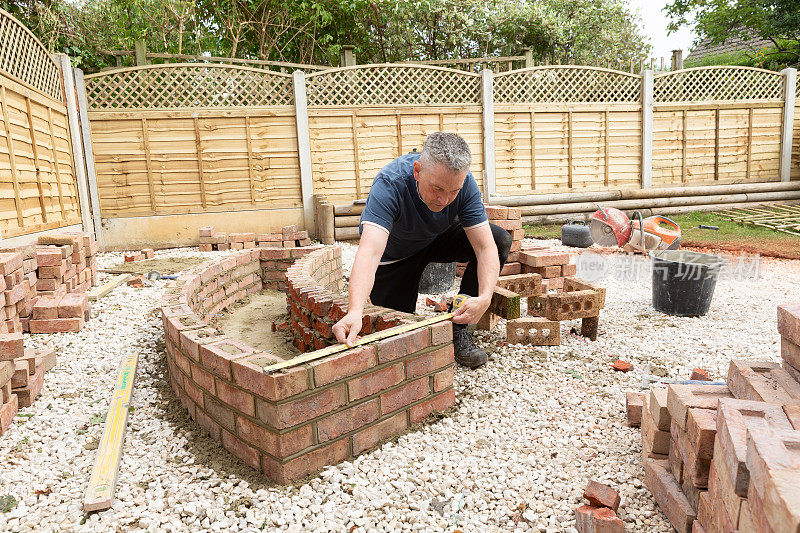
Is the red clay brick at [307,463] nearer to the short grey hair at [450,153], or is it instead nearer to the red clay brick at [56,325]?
the short grey hair at [450,153]

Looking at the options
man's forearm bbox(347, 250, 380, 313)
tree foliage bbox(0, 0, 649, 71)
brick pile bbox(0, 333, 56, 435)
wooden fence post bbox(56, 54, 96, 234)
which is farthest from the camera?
tree foliage bbox(0, 0, 649, 71)

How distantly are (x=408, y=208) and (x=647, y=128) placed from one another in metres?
9.69

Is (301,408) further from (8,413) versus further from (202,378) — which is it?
(8,413)

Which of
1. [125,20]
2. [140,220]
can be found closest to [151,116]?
[140,220]

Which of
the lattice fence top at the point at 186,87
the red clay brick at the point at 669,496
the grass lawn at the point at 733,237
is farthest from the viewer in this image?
the lattice fence top at the point at 186,87

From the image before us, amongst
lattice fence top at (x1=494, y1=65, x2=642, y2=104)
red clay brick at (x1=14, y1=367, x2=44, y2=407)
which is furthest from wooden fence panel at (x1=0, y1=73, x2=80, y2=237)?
lattice fence top at (x1=494, y1=65, x2=642, y2=104)

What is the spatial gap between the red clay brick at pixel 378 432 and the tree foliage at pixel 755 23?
1846cm

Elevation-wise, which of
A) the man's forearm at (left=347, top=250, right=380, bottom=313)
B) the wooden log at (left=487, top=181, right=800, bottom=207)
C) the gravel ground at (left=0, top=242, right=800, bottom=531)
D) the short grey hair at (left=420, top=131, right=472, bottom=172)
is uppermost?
the short grey hair at (left=420, top=131, right=472, bottom=172)

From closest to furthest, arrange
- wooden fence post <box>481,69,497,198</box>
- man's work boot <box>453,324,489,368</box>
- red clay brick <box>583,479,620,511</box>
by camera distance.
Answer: red clay brick <box>583,479,620,511</box>
man's work boot <box>453,324,489,368</box>
wooden fence post <box>481,69,497,198</box>

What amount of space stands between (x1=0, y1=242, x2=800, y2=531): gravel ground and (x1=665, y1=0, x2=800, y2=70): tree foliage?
16.6 meters

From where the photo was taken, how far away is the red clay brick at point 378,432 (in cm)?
232

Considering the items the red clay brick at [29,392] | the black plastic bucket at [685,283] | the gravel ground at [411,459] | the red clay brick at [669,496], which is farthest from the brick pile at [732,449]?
the red clay brick at [29,392]

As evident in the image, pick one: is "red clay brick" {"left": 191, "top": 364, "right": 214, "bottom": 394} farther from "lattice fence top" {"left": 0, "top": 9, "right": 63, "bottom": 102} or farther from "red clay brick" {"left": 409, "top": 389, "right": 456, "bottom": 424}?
"lattice fence top" {"left": 0, "top": 9, "right": 63, "bottom": 102}

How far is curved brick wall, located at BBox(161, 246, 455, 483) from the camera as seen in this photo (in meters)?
2.07
